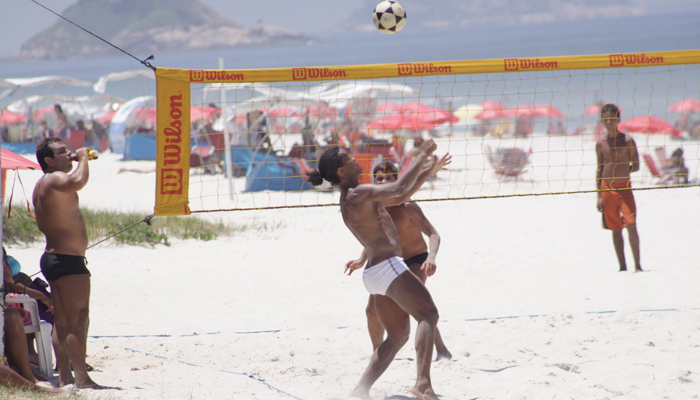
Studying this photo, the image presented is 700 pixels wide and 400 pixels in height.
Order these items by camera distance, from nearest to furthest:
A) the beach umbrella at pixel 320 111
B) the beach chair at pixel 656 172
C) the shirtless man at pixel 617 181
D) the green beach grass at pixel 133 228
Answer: the shirtless man at pixel 617 181
the green beach grass at pixel 133 228
the beach chair at pixel 656 172
the beach umbrella at pixel 320 111

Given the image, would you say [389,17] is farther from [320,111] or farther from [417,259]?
[320,111]

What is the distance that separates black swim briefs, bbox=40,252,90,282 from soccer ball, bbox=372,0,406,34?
339 cm

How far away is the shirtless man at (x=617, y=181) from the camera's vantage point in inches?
245

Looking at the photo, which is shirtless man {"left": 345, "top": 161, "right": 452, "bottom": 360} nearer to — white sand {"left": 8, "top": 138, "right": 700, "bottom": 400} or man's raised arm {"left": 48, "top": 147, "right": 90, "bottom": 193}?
white sand {"left": 8, "top": 138, "right": 700, "bottom": 400}

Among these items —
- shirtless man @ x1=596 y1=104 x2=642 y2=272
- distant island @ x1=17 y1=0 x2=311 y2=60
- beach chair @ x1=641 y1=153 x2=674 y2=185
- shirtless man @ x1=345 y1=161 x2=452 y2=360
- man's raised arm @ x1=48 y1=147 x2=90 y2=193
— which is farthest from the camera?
distant island @ x1=17 y1=0 x2=311 y2=60

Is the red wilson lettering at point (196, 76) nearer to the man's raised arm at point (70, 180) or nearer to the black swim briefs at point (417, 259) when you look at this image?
the man's raised arm at point (70, 180)

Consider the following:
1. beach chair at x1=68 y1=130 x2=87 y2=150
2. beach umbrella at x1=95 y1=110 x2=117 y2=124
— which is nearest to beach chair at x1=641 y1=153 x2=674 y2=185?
beach chair at x1=68 y1=130 x2=87 y2=150

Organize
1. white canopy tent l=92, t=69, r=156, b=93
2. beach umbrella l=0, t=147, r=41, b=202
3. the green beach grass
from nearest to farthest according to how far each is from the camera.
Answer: beach umbrella l=0, t=147, r=41, b=202
the green beach grass
white canopy tent l=92, t=69, r=156, b=93

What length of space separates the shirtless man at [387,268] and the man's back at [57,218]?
130cm

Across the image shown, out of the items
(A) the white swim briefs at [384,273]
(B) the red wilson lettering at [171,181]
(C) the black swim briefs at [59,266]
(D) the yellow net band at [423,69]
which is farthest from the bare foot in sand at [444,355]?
(C) the black swim briefs at [59,266]

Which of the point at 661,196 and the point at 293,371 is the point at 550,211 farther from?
the point at 293,371

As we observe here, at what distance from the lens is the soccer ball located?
20.1 feet

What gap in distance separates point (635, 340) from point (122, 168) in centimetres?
1335

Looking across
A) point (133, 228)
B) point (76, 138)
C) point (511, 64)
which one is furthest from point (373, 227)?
A: point (76, 138)
